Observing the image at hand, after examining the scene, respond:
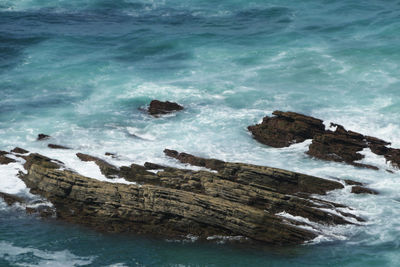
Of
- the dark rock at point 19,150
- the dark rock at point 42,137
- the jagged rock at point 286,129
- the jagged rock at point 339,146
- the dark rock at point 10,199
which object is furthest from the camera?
the dark rock at point 42,137

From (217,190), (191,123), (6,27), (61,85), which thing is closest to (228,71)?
(191,123)


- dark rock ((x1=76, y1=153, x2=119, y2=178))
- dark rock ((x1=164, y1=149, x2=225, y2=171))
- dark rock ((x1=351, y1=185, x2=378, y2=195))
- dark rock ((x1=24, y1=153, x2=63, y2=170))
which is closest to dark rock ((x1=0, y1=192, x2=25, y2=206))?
dark rock ((x1=24, y1=153, x2=63, y2=170))

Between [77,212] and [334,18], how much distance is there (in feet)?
166

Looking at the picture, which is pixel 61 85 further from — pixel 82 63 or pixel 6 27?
pixel 6 27

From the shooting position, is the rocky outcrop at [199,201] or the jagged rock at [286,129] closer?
the rocky outcrop at [199,201]

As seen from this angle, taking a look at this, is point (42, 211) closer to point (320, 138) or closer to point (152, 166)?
point (152, 166)

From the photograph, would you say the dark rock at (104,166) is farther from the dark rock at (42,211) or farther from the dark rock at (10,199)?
the dark rock at (10,199)

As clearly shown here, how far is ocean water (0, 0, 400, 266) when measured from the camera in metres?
31.1

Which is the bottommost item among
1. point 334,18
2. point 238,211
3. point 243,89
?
point 238,211

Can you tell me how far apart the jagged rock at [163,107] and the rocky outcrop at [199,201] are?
44.0ft

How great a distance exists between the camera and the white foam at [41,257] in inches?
1177

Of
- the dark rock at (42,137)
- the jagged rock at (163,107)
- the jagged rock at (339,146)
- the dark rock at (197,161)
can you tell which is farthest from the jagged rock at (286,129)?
the dark rock at (42,137)

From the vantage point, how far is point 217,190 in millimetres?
34438

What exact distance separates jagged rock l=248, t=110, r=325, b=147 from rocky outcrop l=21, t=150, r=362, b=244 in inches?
282
